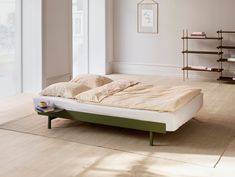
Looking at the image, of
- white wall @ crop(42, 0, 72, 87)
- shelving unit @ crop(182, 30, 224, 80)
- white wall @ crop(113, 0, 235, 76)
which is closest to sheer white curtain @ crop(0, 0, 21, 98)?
white wall @ crop(42, 0, 72, 87)

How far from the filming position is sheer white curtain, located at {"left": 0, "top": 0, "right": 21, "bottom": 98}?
6555mm

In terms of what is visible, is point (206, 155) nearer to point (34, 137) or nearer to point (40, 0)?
point (34, 137)

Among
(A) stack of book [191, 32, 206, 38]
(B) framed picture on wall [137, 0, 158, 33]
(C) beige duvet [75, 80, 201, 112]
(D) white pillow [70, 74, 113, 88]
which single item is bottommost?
(C) beige duvet [75, 80, 201, 112]

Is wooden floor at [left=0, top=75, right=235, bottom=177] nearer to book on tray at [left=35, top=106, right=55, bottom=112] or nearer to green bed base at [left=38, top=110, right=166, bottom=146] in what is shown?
green bed base at [left=38, top=110, right=166, bottom=146]

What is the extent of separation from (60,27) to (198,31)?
306 centimetres

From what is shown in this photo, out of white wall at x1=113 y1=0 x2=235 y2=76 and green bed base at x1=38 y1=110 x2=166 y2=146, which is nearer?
green bed base at x1=38 y1=110 x2=166 y2=146

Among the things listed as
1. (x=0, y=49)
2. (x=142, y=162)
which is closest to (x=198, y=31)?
(x=0, y=49)

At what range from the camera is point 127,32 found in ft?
30.1

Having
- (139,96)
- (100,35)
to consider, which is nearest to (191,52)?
(100,35)

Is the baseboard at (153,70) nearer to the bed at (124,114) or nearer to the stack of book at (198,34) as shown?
the stack of book at (198,34)

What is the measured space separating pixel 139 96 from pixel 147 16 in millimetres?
4674

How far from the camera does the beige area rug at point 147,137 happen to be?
389 centimetres

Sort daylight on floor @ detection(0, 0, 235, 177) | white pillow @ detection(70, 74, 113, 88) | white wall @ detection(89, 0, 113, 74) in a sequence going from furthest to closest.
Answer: white wall @ detection(89, 0, 113, 74) → white pillow @ detection(70, 74, 113, 88) → daylight on floor @ detection(0, 0, 235, 177)

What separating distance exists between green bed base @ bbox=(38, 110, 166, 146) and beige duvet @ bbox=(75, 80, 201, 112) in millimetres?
151
